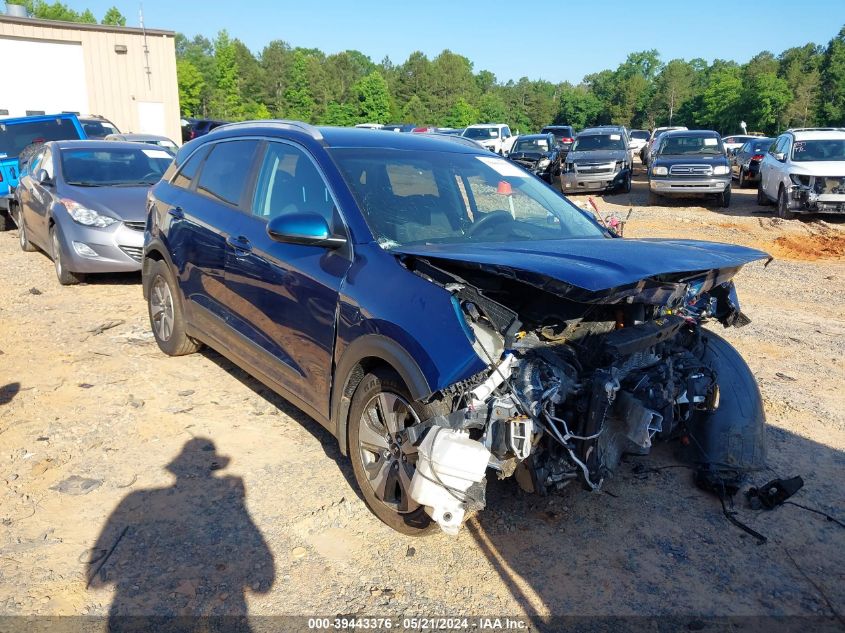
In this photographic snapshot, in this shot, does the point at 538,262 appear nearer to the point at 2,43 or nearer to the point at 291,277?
the point at 291,277

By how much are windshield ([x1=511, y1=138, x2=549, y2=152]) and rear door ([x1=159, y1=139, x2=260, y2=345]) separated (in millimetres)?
20930

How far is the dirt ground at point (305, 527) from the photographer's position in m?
3.08

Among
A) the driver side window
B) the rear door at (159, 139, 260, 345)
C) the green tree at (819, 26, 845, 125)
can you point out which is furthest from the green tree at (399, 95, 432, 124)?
the driver side window

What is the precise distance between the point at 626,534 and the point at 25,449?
356 centimetres

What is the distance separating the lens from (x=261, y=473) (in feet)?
13.5

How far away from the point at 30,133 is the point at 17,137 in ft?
0.82

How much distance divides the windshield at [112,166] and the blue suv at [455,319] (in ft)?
16.6

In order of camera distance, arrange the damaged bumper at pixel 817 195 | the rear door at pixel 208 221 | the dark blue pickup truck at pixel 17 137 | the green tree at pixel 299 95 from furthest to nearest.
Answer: the green tree at pixel 299 95
the damaged bumper at pixel 817 195
the dark blue pickup truck at pixel 17 137
the rear door at pixel 208 221

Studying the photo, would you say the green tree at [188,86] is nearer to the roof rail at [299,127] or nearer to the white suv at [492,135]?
A: the white suv at [492,135]

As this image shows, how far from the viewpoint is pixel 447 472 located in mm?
2984

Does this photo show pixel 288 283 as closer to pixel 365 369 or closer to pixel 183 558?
pixel 365 369

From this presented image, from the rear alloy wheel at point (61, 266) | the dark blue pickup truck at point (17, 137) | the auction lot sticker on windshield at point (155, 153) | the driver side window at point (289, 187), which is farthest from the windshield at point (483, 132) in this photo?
the driver side window at point (289, 187)

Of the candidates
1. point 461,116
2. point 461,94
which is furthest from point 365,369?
point 461,94

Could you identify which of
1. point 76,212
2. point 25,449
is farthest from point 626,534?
point 76,212
